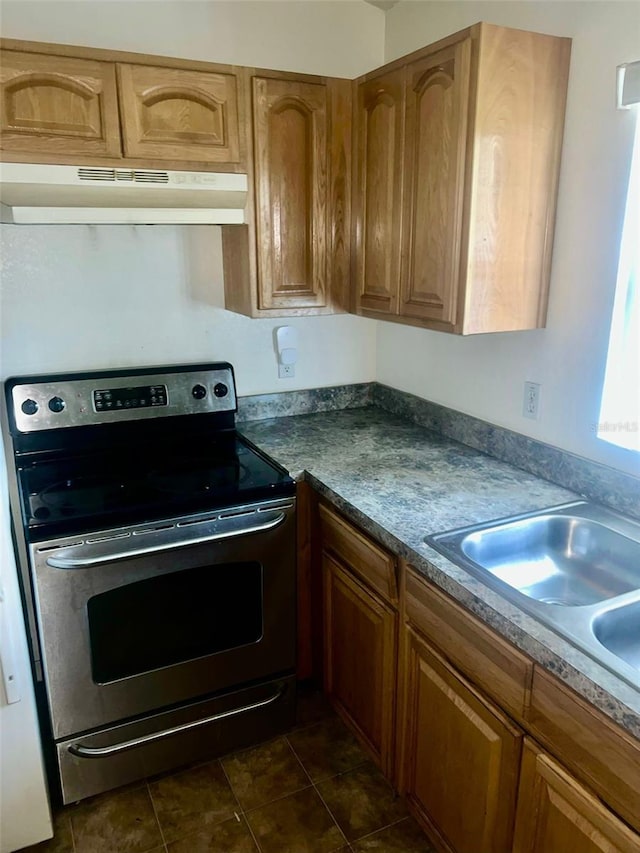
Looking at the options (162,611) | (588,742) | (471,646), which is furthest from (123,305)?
(588,742)

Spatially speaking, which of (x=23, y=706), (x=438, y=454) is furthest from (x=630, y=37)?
(x=23, y=706)

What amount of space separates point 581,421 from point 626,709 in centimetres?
96

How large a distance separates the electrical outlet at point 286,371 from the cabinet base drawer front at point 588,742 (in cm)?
163

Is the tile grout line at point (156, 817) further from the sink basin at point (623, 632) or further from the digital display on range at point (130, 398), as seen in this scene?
the sink basin at point (623, 632)

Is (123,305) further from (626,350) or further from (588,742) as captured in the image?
(588,742)

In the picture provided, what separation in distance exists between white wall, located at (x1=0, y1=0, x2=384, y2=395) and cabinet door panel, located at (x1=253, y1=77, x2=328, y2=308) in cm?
29

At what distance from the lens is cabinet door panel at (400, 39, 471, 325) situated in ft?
5.44

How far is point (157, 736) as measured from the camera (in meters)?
1.91

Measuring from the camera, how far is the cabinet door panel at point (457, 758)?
1319 mm

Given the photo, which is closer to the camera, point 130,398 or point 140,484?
point 140,484

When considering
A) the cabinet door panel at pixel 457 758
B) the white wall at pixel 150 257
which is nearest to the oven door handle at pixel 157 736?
the cabinet door panel at pixel 457 758

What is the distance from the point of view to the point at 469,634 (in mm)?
1359

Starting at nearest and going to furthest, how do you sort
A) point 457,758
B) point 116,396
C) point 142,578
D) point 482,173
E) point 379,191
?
point 457,758 < point 482,173 < point 142,578 < point 379,191 < point 116,396

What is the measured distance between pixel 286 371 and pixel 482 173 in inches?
45.7
